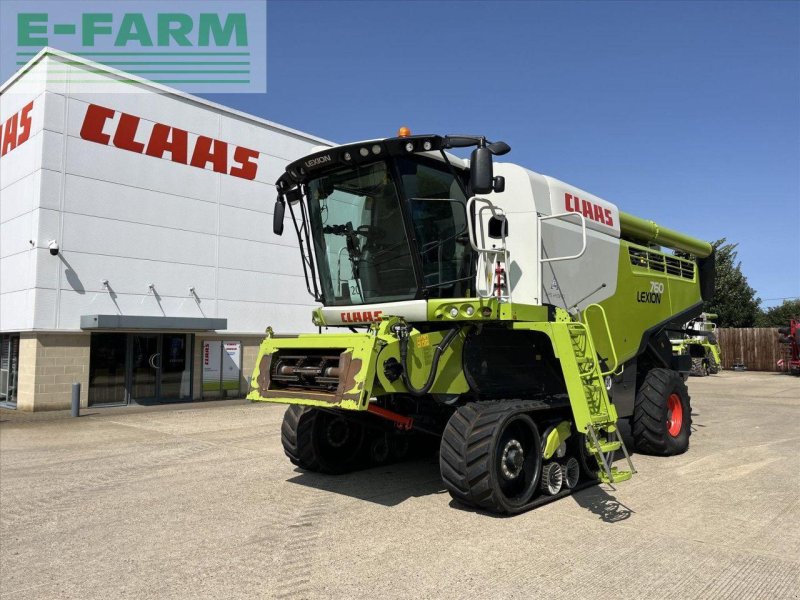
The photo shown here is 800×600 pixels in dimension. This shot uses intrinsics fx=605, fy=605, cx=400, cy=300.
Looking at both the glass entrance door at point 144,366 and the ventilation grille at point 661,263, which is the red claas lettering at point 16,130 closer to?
the glass entrance door at point 144,366

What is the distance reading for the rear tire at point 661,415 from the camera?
309 inches

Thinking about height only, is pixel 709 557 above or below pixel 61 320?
below

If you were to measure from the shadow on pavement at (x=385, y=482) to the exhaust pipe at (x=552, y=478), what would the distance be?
105 cm

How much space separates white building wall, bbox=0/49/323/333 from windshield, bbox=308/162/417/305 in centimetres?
1040

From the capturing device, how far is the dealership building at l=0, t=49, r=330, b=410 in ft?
46.4

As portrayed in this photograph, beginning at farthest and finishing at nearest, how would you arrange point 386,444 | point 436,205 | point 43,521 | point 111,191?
point 111,191 < point 386,444 < point 436,205 < point 43,521

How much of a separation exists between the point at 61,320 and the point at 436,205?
11700 millimetres

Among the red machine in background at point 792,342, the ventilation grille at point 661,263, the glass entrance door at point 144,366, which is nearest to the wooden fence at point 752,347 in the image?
the red machine in background at point 792,342

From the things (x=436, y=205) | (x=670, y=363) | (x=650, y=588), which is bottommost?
(x=650, y=588)

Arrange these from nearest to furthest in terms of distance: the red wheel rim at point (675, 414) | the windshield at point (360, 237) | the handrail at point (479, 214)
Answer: the handrail at point (479, 214) < the windshield at point (360, 237) < the red wheel rim at point (675, 414)

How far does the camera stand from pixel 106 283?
14.8 metres

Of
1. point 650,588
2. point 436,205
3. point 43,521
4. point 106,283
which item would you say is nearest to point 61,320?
point 106,283

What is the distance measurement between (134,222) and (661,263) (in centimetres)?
1254

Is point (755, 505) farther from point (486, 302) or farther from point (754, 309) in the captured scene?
point (754, 309)
